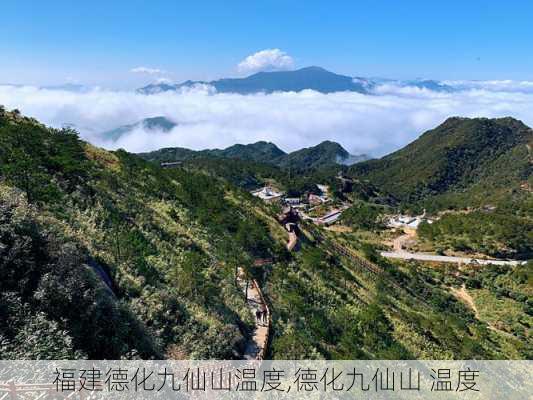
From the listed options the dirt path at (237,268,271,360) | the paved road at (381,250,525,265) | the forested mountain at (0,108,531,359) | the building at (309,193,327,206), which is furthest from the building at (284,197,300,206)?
the dirt path at (237,268,271,360)

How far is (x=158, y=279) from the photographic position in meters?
18.2

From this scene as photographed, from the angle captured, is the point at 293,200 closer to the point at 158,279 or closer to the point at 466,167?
the point at 158,279

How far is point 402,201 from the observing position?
475 feet

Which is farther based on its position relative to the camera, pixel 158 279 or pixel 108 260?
pixel 158 279

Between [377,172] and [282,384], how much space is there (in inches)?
7348

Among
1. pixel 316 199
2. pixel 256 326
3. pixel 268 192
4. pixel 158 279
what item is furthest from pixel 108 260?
pixel 316 199

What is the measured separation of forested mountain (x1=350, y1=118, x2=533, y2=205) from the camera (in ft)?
466

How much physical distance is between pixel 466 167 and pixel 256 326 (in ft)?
579

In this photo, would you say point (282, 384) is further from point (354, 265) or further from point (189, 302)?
point (354, 265)

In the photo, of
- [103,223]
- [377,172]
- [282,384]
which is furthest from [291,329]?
[377,172]

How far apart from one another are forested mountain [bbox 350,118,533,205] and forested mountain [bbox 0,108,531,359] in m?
106

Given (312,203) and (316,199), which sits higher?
(316,199)

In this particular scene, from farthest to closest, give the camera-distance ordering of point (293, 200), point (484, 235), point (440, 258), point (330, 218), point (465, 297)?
1. point (293, 200)
2. point (330, 218)
3. point (484, 235)
4. point (440, 258)
5. point (465, 297)

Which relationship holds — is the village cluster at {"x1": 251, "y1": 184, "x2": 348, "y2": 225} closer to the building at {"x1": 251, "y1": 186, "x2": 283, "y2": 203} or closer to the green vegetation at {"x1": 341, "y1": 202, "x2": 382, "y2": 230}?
the building at {"x1": 251, "y1": 186, "x2": 283, "y2": 203}
